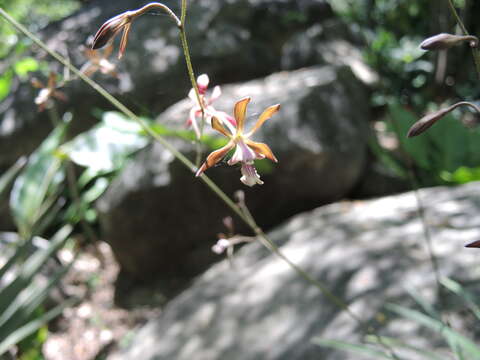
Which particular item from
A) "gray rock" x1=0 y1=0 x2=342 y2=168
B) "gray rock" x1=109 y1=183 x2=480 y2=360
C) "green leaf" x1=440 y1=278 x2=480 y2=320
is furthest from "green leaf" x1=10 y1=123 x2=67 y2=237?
"green leaf" x1=440 y1=278 x2=480 y2=320

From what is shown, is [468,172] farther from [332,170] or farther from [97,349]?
[97,349]

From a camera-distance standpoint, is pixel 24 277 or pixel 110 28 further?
pixel 24 277

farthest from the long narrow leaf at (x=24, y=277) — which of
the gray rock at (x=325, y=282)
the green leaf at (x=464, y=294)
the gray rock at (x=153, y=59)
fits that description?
the gray rock at (x=153, y=59)

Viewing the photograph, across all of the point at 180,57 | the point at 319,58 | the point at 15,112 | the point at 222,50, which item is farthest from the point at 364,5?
the point at 15,112

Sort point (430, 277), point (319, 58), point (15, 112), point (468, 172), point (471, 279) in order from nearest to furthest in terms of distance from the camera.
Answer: point (471, 279), point (430, 277), point (468, 172), point (15, 112), point (319, 58)

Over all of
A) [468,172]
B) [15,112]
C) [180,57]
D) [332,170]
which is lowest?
[468,172]

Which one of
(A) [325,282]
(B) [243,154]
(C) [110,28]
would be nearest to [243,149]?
(B) [243,154]

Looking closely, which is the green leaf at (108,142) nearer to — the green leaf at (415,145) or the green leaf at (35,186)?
the green leaf at (35,186)

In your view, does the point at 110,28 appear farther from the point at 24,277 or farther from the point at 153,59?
the point at 153,59
